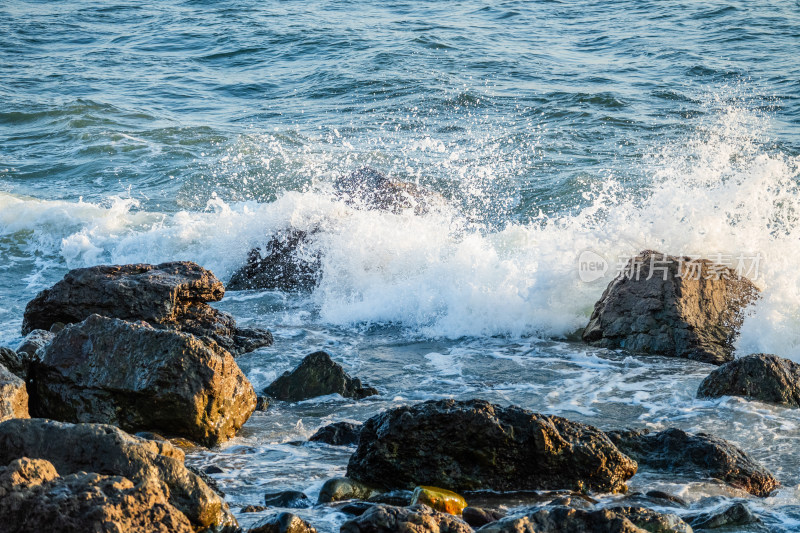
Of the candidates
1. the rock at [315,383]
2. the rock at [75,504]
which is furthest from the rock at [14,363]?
the rock at [75,504]

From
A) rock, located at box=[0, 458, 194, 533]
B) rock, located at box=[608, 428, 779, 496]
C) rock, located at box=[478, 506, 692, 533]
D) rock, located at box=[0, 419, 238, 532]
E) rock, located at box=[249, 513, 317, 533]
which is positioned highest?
rock, located at box=[0, 458, 194, 533]

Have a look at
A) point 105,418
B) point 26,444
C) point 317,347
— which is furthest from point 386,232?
point 26,444

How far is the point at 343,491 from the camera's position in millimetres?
4000

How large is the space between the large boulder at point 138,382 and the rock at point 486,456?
44.6 inches

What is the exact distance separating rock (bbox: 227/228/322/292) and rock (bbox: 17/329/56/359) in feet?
8.68

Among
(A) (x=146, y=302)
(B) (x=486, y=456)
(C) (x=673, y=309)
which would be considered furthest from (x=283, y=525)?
(C) (x=673, y=309)

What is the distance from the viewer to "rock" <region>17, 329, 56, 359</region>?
560 cm

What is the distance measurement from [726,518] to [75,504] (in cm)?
263

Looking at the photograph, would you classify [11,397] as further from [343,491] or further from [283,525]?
[283,525]

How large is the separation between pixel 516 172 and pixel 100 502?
9.33 metres

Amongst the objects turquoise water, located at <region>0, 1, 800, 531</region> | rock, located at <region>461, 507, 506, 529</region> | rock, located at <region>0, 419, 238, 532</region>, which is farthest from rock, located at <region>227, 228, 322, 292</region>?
rock, located at <region>0, 419, 238, 532</region>

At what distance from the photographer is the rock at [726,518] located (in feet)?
11.9

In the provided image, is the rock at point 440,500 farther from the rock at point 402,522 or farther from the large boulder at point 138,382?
the large boulder at point 138,382

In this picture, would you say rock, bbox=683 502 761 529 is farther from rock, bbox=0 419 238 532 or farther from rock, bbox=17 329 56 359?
rock, bbox=17 329 56 359
